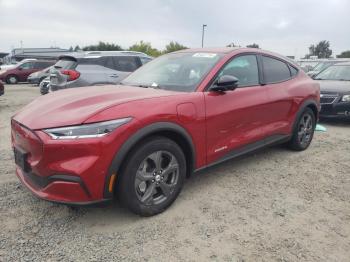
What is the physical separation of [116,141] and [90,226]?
0.87 meters

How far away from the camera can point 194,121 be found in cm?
342

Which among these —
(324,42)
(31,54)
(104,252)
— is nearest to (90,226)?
(104,252)

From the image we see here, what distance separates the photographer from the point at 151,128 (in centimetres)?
302

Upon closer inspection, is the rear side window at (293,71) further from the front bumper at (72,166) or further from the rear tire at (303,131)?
the front bumper at (72,166)

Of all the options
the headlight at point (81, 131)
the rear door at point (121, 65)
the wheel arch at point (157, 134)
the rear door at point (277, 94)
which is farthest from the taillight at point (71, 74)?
the headlight at point (81, 131)

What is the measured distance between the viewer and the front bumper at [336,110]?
7.61m

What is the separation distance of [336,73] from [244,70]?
5.93m

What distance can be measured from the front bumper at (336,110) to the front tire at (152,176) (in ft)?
18.4

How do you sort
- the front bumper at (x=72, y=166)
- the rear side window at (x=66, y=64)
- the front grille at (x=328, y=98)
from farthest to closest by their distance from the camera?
1. the rear side window at (x=66, y=64)
2. the front grille at (x=328, y=98)
3. the front bumper at (x=72, y=166)

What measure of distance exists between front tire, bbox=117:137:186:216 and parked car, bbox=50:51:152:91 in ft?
18.4

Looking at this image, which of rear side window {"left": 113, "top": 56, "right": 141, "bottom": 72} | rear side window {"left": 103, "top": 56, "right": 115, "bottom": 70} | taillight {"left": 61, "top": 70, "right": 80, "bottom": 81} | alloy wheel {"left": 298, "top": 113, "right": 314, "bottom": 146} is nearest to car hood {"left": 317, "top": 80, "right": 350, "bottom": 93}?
alloy wheel {"left": 298, "top": 113, "right": 314, "bottom": 146}

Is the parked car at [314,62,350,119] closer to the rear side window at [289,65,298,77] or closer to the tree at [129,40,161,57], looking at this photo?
the rear side window at [289,65,298,77]

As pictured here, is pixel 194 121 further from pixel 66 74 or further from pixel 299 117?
pixel 66 74

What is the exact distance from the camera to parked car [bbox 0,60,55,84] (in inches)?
914
